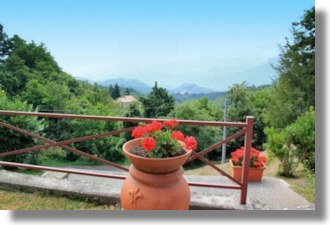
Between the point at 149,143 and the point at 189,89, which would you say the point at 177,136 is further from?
the point at 189,89

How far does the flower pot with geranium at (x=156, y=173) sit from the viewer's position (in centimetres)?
170

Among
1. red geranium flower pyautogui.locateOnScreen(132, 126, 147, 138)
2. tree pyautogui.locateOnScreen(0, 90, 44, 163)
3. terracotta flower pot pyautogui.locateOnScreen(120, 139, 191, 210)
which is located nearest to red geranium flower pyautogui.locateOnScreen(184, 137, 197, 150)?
terracotta flower pot pyautogui.locateOnScreen(120, 139, 191, 210)

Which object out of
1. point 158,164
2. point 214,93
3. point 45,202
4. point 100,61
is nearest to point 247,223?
point 158,164

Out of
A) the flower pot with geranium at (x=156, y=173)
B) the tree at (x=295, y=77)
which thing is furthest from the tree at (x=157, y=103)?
the flower pot with geranium at (x=156, y=173)

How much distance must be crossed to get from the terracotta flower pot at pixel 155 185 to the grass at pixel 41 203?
0.53 metres

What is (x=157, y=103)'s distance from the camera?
1608 centimetres

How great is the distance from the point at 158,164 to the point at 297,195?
Result: 2.04 meters

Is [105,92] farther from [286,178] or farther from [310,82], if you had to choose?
[286,178]

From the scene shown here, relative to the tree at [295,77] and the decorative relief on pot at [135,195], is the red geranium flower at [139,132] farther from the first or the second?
the tree at [295,77]

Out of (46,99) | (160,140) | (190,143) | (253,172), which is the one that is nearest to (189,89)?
(46,99)

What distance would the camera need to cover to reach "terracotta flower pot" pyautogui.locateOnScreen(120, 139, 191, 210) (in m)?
1.70

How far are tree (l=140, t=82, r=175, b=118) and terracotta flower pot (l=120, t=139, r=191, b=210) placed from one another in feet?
45.8

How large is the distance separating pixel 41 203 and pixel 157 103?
13873 millimetres

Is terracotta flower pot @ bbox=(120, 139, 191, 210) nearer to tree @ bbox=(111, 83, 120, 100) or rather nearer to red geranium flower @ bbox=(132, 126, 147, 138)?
red geranium flower @ bbox=(132, 126, 147, 138)
